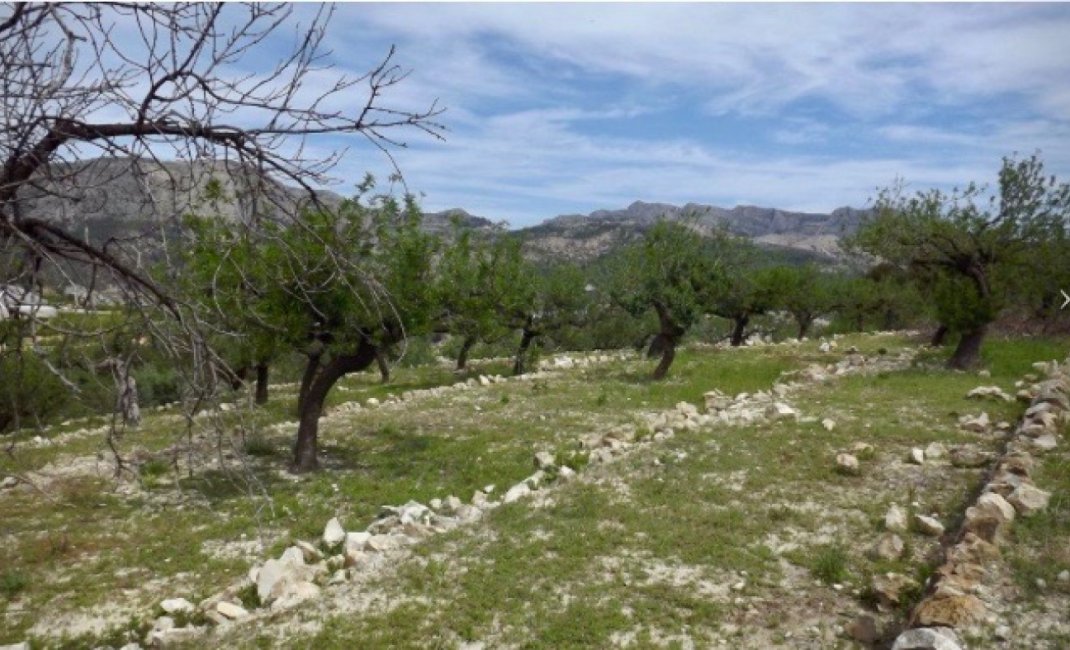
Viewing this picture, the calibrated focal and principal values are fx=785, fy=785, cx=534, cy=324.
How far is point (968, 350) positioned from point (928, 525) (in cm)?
1444

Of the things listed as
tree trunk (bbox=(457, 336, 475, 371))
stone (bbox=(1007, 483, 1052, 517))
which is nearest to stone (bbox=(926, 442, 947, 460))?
stone (bbox=(1007, 483, 1052, 517))

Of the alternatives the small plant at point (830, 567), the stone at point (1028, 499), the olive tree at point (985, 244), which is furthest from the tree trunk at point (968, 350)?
the small plant at point (830, 567)

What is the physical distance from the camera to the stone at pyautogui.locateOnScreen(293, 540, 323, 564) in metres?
9.98

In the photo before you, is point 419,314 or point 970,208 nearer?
point 419,314

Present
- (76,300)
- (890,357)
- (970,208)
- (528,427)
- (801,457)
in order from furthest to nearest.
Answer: (890,357)
(970,208)
(528,427)
(801,457)
(76,300)

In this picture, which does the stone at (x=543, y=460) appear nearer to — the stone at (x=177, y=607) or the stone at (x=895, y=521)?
the stone at (x=895, y=521)

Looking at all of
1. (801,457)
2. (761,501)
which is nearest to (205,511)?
(761,501)

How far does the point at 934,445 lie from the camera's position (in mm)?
12852

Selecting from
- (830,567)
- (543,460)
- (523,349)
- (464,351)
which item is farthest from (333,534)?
(464,351)

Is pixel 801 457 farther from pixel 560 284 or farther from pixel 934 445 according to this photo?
pixel 560 284

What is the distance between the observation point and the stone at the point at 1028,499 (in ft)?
30.4

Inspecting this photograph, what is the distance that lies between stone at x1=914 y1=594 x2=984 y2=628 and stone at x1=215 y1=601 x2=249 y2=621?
21.8ft

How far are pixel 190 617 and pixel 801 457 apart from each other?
30.1 ft

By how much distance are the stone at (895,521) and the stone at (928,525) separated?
14 cm
